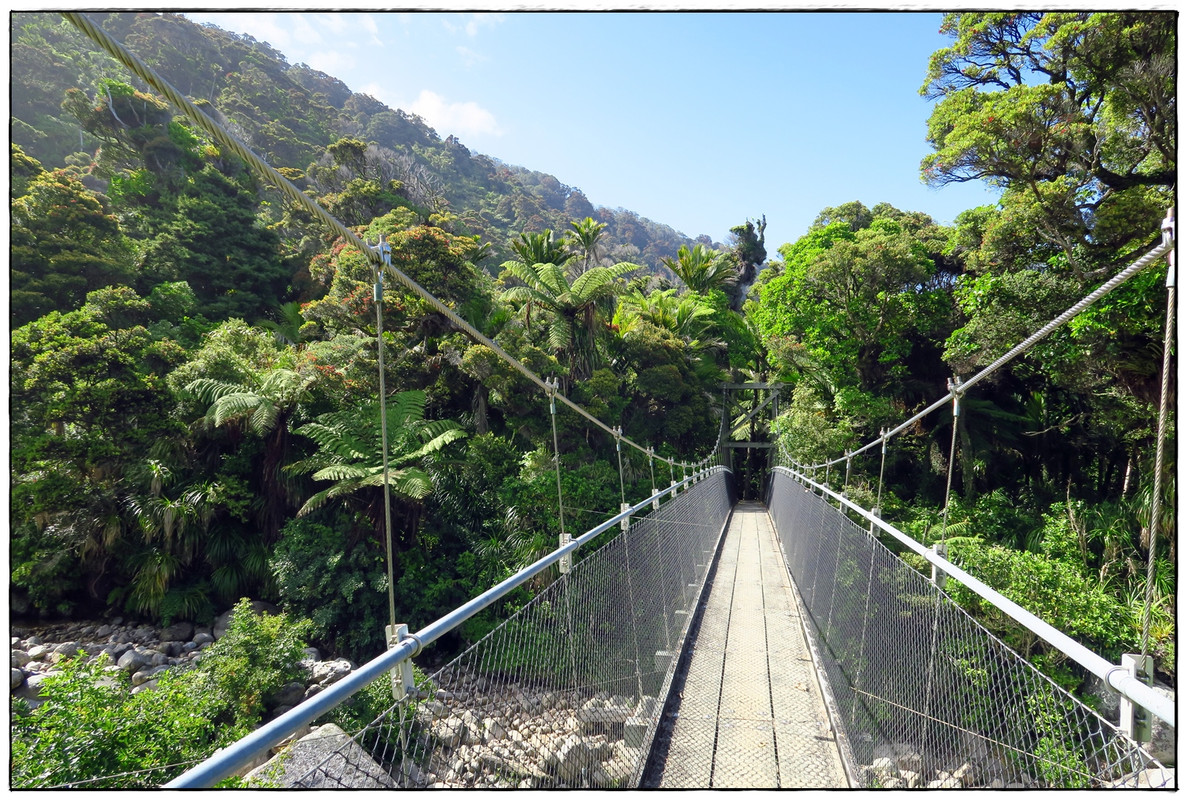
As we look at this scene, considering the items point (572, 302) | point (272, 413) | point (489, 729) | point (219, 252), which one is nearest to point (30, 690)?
point (272, 413)

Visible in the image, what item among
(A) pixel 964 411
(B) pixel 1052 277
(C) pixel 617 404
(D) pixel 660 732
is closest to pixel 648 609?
(D) pixel 660 732

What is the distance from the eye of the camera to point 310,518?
8219 mm

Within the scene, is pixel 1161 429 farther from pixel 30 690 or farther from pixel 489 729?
pixel 30 690

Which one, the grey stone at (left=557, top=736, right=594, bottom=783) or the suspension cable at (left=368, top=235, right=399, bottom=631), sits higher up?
the suspension cable at (left=368, top=235, right=399, bottom=631)

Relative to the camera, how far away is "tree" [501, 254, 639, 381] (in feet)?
36.9

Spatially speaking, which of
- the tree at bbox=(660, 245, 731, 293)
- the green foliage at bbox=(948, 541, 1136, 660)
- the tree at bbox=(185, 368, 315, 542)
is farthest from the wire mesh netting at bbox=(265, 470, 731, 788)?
the tree at bbox=(660, 245, 731, 293)

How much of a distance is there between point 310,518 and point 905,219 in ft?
48.2

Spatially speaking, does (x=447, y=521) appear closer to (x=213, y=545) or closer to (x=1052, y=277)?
(x=213, y=545)

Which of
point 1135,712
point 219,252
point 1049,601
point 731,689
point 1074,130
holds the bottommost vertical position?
point 1049,601

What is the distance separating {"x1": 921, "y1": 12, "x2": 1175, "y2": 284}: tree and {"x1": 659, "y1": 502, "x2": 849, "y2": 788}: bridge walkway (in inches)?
225

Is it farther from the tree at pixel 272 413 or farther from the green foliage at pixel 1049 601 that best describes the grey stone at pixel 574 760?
the tree at pixel 272 413

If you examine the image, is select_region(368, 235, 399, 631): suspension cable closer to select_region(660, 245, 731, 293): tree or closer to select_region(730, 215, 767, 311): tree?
select_region(660, 245, 731, 293): tree

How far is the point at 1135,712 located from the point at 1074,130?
25.0ft

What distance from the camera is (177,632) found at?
7.95m
